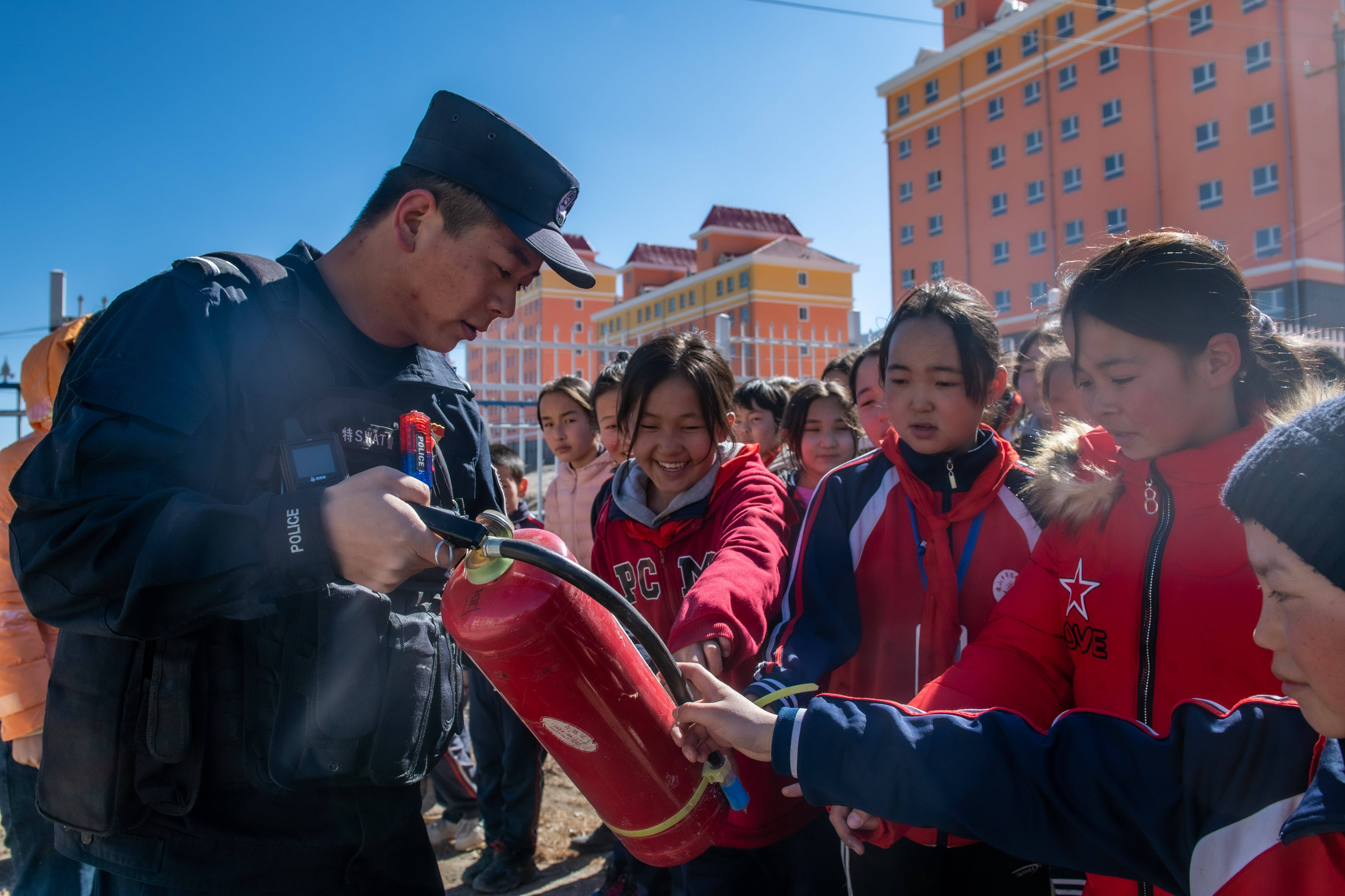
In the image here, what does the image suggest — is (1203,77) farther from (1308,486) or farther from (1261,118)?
(1308,486)

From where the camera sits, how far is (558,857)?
3.64 metres

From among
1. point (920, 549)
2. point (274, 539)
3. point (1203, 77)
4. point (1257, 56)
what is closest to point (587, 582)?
point (274, 539)

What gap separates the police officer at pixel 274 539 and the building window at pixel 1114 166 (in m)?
30.0

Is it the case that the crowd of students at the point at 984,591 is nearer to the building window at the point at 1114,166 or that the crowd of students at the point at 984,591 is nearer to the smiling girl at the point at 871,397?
the smiling girl at the point at 871,397

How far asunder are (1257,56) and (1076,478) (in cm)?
2885

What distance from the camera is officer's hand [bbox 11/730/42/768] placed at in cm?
229

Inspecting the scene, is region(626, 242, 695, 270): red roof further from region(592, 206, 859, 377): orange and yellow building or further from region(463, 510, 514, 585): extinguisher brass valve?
region(463, 510, 514, 585): extinguisher brass valve

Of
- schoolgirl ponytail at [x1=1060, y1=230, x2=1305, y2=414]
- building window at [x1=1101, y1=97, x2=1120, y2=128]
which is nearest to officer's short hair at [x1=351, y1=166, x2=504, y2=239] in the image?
schoolgirl ponytail at [x1=1060, y1=230, x2=1305, y2=414]

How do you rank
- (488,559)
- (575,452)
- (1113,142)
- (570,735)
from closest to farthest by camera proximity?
(488,559) < (570,735) < (575,452) < (1113,142)

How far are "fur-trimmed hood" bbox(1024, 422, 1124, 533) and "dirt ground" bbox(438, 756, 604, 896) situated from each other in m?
2.33

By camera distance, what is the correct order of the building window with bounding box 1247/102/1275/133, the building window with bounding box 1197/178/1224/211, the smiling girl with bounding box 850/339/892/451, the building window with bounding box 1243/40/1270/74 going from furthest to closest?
the building window with bounding box 1197/178/1224/211, the building window with bounding box 1243/40/1270/74, the building window with bounding box 1247/102/1275/133, the smiling girl with bounding box 850/339/892/451

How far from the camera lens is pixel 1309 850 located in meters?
0.99

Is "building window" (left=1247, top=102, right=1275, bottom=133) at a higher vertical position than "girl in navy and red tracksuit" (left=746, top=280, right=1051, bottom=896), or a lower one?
higher

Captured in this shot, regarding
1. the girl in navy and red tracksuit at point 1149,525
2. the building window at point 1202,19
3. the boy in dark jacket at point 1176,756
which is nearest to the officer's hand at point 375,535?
the boy in dark jacket at point 1176,756
